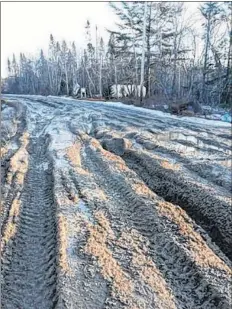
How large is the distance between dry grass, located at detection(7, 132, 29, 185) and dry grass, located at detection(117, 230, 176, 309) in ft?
7.55

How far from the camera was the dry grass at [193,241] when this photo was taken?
11.0 feet

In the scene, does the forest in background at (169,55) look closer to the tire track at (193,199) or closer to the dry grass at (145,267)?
the tire track at (193,199)

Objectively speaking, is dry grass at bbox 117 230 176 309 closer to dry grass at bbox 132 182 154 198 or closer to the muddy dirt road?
the muddy dirt road

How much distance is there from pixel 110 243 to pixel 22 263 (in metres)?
0.82

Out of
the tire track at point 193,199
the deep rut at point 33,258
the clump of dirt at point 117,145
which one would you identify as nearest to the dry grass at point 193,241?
the tire track at point 193,199

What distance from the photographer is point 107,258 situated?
3.31 metres

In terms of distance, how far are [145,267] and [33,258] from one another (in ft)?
3.13

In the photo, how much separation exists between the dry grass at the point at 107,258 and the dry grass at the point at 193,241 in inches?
27.5

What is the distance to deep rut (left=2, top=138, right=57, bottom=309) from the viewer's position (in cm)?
277

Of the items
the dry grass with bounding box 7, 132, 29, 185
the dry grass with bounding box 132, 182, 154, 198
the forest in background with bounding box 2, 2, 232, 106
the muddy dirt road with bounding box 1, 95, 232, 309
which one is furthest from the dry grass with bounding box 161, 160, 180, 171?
the forest in background with bounding box 2, 2, 232, 106

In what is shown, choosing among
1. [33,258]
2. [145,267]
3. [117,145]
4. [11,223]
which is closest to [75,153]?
[117,145]

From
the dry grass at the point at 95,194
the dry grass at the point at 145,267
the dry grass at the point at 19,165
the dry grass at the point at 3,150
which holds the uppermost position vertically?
the dry grass at the point at 3,150

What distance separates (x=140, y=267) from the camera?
10.5 feet

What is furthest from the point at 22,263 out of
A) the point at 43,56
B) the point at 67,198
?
the point at 43,56
